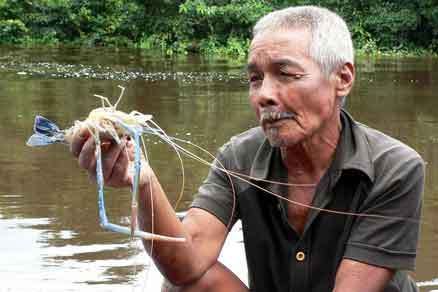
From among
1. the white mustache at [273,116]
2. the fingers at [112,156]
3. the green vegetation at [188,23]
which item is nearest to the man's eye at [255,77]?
the white mustache at [273,116]

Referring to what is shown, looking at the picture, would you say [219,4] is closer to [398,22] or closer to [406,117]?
[398,22]

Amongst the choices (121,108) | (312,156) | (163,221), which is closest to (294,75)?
(312,156)

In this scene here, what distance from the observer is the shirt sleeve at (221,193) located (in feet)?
9.30

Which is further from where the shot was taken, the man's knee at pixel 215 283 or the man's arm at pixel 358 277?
the man's knee at pixel 215 283

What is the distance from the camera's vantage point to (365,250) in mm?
2588

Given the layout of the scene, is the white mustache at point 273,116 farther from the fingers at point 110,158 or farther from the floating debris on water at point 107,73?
the floating debris on water at point 107,73

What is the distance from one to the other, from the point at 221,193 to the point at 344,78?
559 millimetres

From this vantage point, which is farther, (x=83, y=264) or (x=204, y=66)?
(x=204, y=66)

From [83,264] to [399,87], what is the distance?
341 inches

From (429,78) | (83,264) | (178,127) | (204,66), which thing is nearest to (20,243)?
(83,264)

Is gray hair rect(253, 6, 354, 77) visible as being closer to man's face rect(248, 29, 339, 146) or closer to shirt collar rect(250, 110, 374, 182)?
man's face rect(248, 29, 339, 146)

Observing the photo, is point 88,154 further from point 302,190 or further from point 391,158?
point 391,158

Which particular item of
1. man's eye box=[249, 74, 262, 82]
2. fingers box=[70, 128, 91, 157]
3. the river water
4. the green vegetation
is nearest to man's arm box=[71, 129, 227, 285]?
fingers box=[70, 128, 91, 157]

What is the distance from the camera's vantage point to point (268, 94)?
2.53 metres
